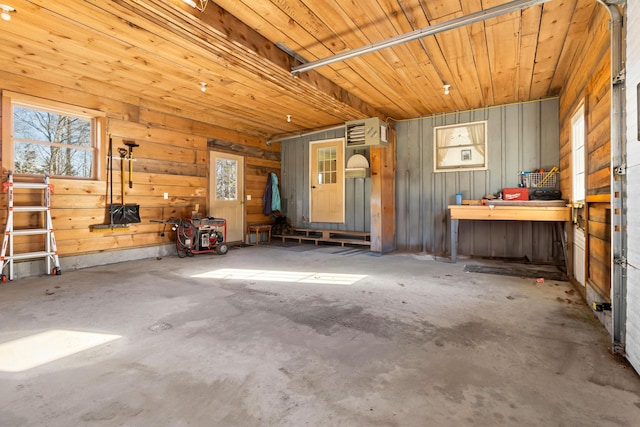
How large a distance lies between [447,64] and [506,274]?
2921mm

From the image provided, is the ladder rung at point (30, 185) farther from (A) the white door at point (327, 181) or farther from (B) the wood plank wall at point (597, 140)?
(B) the wood plank wall at point (597, 140)

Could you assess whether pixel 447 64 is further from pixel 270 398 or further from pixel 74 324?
pixel 74 324

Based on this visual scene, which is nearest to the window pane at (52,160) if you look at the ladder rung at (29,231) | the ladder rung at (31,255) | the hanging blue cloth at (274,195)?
the ladder rung at (29,231)

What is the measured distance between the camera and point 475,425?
141 centimetres

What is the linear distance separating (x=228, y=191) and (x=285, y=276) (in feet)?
12.1

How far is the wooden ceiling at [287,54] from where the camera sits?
2.97 m

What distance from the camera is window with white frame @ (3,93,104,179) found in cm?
446

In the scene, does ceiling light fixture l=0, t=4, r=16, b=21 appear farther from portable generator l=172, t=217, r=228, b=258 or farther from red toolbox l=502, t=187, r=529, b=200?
red toolbox l=502, t=187, r=529, b=200

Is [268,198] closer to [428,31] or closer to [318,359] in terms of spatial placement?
[428,31]

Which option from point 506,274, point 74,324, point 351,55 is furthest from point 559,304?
point 74,324

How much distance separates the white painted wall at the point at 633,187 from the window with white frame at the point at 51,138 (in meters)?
6.33

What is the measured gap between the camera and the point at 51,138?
4812 mm

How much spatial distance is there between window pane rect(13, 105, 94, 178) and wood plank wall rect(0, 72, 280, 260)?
238mm

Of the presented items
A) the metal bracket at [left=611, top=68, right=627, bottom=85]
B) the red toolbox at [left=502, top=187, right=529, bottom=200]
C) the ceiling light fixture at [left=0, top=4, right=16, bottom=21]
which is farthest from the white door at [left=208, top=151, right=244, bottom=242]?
the metal bracket at [left=611, top=68, right=627, bottom=85]
